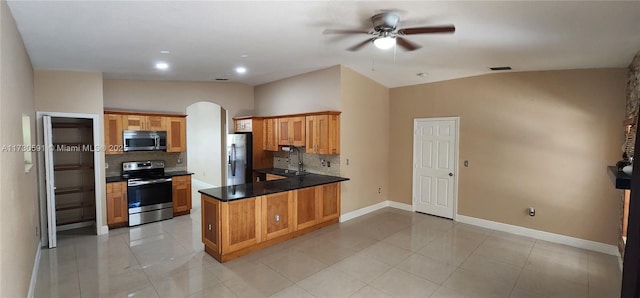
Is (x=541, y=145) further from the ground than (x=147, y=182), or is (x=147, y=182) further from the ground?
(x=541, y=145)

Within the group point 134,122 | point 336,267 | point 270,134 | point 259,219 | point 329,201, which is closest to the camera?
point 336,267

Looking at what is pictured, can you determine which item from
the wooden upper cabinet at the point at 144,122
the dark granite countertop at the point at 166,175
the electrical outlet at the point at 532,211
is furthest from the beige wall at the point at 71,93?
the electrical outlet at the point at 532,211

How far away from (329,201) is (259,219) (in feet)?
4.82

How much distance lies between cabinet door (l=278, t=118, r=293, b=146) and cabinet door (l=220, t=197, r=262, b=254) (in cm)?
200

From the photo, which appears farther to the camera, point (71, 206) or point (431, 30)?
point (71, 206)

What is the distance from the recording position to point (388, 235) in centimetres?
477

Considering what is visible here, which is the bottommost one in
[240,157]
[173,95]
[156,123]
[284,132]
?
[240,157]

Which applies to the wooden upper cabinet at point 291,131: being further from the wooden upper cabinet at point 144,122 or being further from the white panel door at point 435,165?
the white panel door at point 435,165

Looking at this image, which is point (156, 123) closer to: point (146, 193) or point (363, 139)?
point (146, 193)

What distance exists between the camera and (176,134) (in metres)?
5.84

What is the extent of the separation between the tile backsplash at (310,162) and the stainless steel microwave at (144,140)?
7.62 feet

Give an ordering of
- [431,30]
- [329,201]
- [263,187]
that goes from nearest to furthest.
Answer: [431,30] < [263,187] < [329,201]

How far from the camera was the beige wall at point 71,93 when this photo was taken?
4.30 metres

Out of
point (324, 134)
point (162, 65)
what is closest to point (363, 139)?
point (324, 134)
